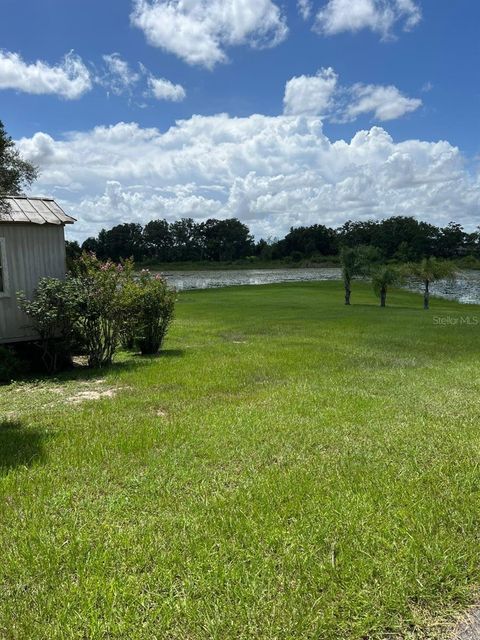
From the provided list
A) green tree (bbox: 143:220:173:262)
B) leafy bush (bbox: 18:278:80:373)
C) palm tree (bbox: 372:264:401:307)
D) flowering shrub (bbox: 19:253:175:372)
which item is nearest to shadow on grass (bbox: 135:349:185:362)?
flowering shrub (bbox: 19:253:175:372)

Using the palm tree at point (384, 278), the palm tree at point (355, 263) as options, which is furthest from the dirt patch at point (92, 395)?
the palm tree at point (355, 263)

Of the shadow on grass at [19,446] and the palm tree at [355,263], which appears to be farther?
the palm tree at [355,263]

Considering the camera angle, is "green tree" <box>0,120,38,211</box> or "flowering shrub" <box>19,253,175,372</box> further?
"flowering shrub" <box>19,253,175,372</box>

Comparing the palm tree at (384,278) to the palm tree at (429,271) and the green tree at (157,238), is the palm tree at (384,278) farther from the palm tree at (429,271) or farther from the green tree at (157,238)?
the green tree at (157,238)

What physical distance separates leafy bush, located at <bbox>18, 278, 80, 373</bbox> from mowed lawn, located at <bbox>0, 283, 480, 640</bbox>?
8.53 ft

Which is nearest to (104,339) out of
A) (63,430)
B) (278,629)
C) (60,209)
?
(60,209)

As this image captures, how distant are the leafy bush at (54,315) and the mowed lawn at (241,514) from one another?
8.53ft

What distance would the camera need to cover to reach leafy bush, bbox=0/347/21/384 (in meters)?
8.84

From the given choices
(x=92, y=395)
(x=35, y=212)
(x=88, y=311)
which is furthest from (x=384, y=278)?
(x=92, y=395)

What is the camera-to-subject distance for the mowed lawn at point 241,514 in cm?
237

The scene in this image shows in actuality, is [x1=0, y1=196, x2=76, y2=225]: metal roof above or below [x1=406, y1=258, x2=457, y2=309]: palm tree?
above

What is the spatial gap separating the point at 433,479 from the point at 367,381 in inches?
151

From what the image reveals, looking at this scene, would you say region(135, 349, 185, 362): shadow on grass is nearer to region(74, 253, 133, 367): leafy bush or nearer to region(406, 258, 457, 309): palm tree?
region(74, 253, 133, 367): leafy bush

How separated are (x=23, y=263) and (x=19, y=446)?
19.2ft
